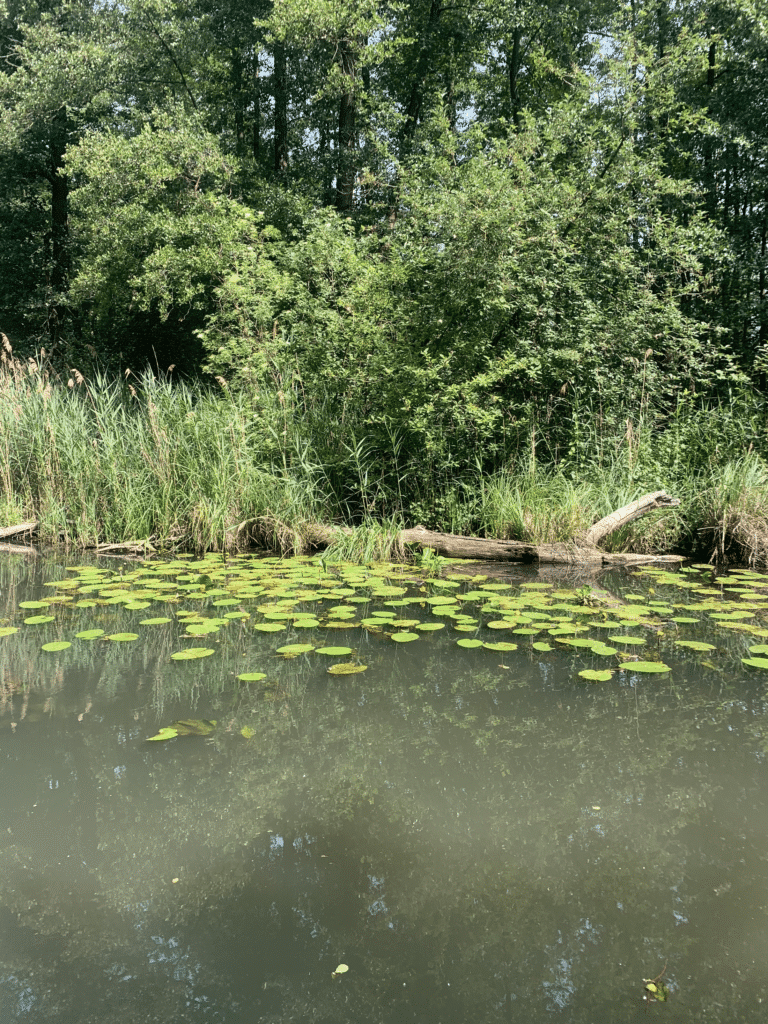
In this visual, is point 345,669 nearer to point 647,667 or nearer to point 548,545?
point 647,667

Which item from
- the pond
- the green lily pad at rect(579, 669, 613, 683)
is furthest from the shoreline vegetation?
the green lily pad at rect(579, 669, 613, 683)

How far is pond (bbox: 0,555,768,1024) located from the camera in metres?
1.49

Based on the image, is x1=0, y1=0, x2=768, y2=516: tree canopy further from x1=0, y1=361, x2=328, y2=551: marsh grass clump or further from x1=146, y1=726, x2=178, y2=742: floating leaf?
x1=146, y1=726, x2=178, y2=742: floating leaf

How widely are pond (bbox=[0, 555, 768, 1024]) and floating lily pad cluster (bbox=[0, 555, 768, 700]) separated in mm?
37

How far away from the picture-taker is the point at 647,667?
3.22 meters

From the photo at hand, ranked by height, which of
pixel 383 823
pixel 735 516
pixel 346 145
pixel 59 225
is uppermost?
pixel 346 145

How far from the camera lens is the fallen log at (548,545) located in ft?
19.7

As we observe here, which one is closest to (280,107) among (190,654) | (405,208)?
(405,208)

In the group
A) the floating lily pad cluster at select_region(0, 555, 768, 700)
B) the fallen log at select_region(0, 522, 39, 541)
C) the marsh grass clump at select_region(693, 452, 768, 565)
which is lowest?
the floating lily pad cluster at select_region(0, 555, 768, 700)

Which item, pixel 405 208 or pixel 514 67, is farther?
pixel 514 67

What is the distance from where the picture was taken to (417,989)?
1467mm

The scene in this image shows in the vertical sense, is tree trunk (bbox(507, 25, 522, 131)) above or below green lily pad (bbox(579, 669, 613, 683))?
above

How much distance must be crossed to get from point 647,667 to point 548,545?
2866mm

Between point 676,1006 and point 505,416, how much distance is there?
645cm
